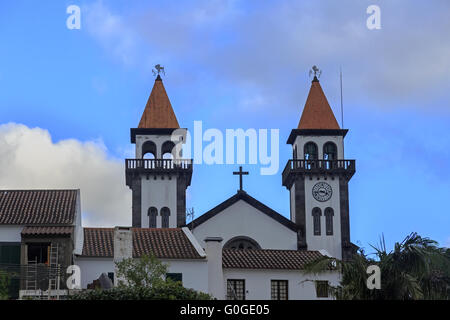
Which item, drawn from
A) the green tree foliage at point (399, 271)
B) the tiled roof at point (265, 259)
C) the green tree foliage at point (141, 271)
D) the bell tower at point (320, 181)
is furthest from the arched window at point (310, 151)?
the green tree foliage at point (399, 271)

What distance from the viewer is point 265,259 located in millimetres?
57438

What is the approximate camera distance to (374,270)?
32656mm

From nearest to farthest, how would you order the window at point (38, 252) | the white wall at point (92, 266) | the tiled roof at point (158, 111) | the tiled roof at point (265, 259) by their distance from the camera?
the window at point (38, 252), the white wall at point (92, 266), the tiled roof at point (265, 259), the tiled roof at point (158, 111)

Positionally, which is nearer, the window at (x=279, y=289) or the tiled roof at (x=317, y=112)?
the window at (x=279, y=289)

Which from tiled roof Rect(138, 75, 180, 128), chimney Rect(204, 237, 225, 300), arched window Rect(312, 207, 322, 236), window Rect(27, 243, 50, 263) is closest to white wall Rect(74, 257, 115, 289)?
window Rect(27, 243, 50, 263)

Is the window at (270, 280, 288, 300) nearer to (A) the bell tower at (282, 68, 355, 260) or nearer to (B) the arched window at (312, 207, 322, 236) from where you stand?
(A) the bell tower at (282, 68, 355, 260)

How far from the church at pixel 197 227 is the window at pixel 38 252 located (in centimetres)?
5

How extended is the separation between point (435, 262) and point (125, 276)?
1616cm

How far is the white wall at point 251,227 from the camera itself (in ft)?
241

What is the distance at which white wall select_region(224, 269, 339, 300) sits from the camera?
55625mm

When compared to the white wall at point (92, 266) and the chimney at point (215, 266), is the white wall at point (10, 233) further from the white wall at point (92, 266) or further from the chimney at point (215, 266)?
the chimney at point (215, 266)
